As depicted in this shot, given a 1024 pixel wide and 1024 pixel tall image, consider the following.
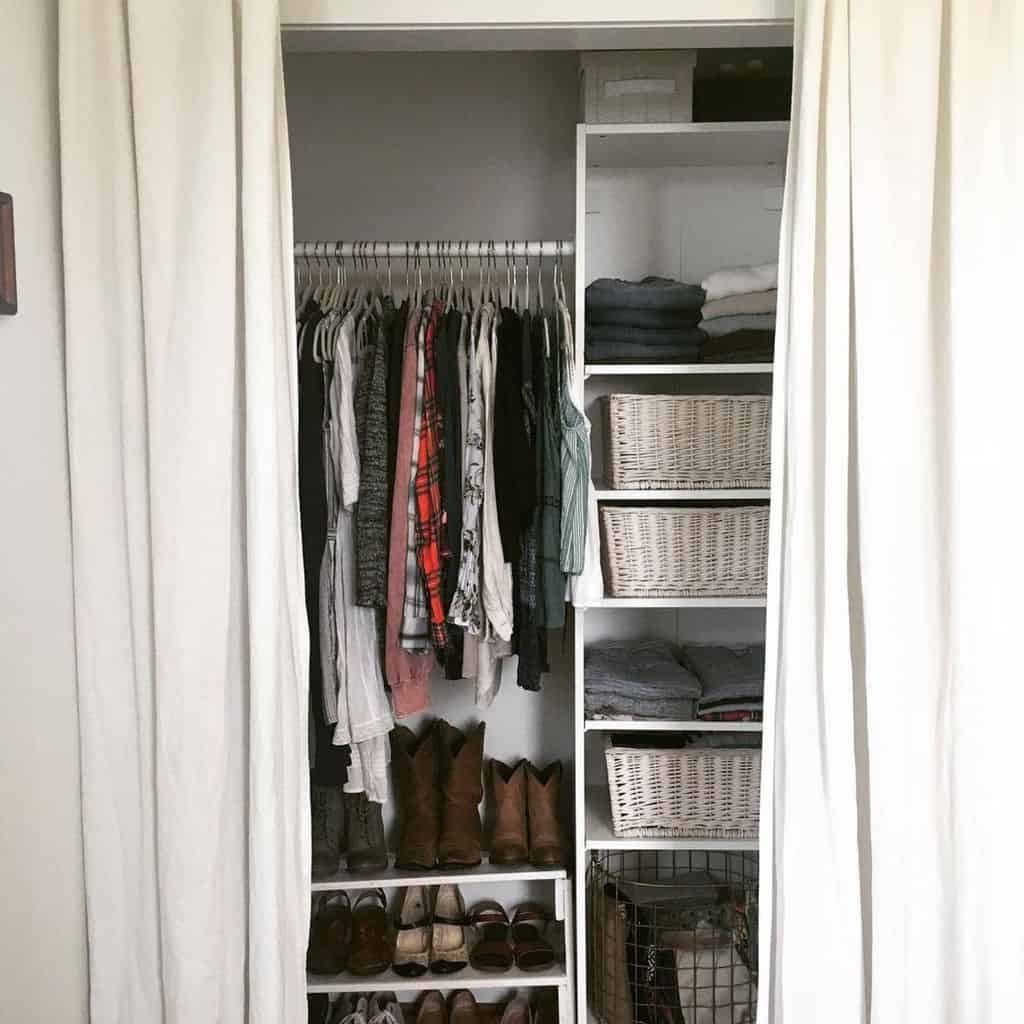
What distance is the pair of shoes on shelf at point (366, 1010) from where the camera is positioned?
2471 millimetres

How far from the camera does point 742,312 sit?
233cm

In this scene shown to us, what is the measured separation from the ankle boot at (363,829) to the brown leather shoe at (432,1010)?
391mm

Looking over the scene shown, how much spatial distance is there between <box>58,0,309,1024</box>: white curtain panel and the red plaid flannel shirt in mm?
533

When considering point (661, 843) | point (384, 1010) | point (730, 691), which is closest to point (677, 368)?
point (730, 691)

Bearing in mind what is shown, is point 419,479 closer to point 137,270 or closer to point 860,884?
point 137,270

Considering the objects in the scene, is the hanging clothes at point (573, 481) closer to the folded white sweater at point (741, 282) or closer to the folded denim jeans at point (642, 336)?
the folded denim jeans at point (642, 336)

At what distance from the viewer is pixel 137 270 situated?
1.56 metres

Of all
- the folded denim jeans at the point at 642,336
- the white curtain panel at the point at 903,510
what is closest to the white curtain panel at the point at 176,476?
the white curtain panel at the point at 903,510

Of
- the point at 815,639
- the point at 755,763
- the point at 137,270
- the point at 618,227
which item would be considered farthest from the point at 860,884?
the point at 618,227

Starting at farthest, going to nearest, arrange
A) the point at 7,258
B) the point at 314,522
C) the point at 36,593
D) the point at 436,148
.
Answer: the point at 436,148
the point at 314,522
the point at 36,593
the point at 7,258

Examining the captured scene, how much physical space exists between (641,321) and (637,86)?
507 millimetres

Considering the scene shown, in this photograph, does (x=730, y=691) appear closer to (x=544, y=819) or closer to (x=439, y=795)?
(x=544, y=819)

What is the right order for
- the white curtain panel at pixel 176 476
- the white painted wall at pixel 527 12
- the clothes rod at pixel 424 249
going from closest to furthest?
1. the white curtain panel at pixel 176 476
2. the white painted wall at pixel 527 12
3. the clothes rod at pixel 424 249

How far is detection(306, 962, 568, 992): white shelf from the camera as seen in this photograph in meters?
2.40
